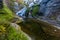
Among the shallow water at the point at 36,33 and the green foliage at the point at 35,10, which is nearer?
the shallow water at the point at 36,33

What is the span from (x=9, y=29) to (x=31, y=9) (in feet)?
87.7

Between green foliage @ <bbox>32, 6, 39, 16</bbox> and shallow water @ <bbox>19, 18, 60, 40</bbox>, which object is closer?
shallow water @ <bbox>19, 18, 60, 40</bbox>

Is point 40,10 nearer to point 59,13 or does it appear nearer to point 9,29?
point 59,13

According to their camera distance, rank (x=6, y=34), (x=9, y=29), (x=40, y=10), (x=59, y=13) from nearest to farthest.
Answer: (x=6, y=34), (x=9, y=29), (x=59, y=13), (x=40, y=10)

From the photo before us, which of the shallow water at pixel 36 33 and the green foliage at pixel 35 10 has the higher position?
the shallow water at pixel 36 33

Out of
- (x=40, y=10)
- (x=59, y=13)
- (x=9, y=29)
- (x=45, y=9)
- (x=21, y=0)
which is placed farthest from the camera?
(x=21, y=0)

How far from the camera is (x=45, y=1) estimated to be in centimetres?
3209

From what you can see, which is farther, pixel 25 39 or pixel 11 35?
pixel 25 39

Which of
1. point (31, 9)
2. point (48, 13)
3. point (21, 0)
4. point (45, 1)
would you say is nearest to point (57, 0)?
point (48, 13)

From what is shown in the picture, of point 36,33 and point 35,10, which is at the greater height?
point 36,33

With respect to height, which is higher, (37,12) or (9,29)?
(9,29)

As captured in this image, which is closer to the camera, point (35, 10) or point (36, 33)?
point (36, 33)

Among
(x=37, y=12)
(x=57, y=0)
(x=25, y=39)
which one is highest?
(x=25, y=39)

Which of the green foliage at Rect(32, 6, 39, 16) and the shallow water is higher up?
the shallow water
